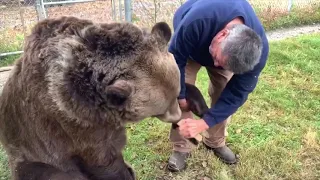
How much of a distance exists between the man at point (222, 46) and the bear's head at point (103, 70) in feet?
1.91

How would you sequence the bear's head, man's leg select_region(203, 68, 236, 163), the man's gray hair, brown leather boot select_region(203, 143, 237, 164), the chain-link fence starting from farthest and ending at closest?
the chain-link fence, brown leather boot select_region(203, 143, 237, 164), man's leg select_region(203, 68, 236, 163), the man's gray hair, the bear's head

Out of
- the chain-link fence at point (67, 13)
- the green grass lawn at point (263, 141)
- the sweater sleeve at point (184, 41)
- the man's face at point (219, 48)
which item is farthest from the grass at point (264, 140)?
the chain-link fence at point (67, 13)

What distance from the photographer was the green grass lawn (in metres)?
4.26

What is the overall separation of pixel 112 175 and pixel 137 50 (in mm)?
1097

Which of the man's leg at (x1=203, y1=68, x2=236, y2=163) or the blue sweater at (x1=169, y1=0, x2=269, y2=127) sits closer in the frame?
the blue sweater at (x1=169, y1=0, x2=269, y2=127)

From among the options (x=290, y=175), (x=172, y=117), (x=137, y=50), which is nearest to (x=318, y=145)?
(x=290, y=175)

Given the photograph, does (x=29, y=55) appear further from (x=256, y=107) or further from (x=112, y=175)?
(x=256, y=107)

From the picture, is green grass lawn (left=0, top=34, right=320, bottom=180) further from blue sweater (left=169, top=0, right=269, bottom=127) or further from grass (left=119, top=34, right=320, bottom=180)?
blue sweater (left=169, top=0, right=269, bottom=127)

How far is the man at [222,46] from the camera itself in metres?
3.04

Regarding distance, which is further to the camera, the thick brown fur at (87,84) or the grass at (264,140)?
the grass at (264,140)

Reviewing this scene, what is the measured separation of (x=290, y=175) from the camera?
4195 mm

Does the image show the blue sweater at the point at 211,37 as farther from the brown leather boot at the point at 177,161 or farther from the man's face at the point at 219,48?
the brown leather boot at the point at 177,161

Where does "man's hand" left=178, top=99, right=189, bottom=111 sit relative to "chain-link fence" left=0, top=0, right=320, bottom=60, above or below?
above

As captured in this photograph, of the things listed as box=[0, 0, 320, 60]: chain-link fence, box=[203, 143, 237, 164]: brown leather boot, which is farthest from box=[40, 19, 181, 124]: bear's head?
box=[0, 0, 320, 60]: chain-link fence
